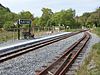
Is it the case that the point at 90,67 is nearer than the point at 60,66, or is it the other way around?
the point at 60,66

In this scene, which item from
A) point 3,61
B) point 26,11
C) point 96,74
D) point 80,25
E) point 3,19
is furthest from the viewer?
point 80,25

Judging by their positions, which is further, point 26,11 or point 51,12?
point 51,12

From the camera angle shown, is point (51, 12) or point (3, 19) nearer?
point (3, 19)

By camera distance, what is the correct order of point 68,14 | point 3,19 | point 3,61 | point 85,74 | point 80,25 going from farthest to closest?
point 80,25, point 68,14, point 3,19, point 3,61, point 85,74

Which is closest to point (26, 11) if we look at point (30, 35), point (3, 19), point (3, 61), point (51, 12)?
point (51, 12)

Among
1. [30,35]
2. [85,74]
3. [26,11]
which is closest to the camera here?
Result: [85,74]

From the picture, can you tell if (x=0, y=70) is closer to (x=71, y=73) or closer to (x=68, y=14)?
(x=71, y=73)

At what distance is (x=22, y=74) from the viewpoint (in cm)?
1218

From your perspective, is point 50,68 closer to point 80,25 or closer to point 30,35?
point 30,35

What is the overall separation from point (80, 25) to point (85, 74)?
162 metres

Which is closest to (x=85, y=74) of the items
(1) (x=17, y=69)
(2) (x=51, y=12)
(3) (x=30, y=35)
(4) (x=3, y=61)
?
(1) (x=17, y=69)

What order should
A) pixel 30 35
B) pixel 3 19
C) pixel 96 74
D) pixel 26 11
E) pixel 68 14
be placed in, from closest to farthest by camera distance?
1. pixel 96 74
2. pixel 30 35
3. pixel 3 19
4. pixel 26 11
5. pixel 68 14

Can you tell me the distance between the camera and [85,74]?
465 inches

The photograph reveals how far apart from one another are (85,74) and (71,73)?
88 centimetres
